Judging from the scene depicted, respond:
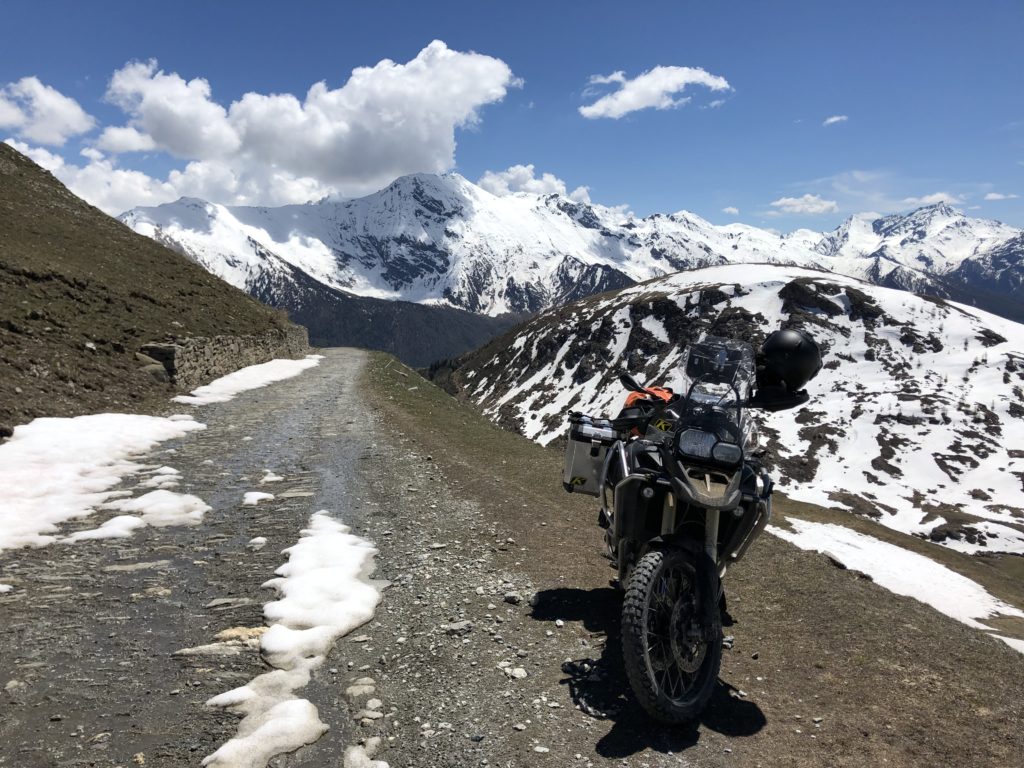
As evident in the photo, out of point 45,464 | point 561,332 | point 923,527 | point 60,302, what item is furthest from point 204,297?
point 561,332

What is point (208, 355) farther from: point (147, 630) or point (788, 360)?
point (788, 360)

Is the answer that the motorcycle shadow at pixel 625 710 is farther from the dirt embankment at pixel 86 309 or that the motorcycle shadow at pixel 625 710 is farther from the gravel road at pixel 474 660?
the dirt embankment at pixel 86 309

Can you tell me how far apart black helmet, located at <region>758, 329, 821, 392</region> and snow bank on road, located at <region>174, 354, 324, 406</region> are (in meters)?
18.0

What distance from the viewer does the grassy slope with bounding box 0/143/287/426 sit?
15.6m

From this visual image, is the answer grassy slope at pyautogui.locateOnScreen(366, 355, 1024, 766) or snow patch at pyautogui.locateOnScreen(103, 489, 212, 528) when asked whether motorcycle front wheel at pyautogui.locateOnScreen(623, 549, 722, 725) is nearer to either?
grassy slope at pyautogui.locateOnScreen(366, 355, 1024, 766)

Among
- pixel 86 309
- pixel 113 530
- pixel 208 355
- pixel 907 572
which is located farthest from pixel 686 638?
pixel 907 572

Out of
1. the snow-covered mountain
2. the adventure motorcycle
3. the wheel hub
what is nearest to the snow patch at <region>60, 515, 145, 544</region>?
the adventure motorcycle

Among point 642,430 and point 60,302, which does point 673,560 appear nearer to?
point 642,430

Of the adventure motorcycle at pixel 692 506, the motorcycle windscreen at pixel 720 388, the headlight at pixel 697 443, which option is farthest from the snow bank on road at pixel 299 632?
Answer: the motorcycle windscreen at pixel 720 388

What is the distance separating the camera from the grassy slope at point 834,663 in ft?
16.3

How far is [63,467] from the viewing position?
10961 mm

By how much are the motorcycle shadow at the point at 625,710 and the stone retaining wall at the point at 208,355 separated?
61.3 ft

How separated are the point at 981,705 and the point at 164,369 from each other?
2170 centimetres

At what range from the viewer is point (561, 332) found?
597 ft
